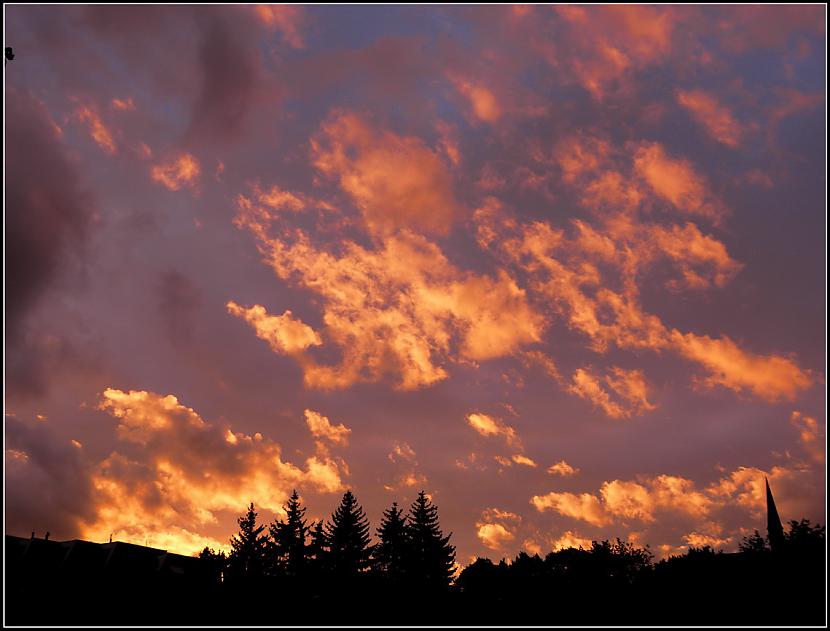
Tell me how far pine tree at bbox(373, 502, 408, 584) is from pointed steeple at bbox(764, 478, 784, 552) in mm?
39374

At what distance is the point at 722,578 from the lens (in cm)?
3238

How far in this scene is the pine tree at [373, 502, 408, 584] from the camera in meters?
69.8

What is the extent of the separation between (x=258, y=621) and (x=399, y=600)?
8468 mm

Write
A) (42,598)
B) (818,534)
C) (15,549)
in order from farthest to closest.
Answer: (818,534) → (15,549) → (42,598)

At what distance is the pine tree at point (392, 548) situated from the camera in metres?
69.8

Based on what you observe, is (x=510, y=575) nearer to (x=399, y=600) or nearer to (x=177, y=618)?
(x=399, y=600)

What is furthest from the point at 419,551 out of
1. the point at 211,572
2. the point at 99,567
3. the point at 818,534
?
the point at 818,534

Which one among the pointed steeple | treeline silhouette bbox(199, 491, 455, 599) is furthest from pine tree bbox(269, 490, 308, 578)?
the pointed steeple

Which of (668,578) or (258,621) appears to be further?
(258,621)

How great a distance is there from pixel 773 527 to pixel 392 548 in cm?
4230

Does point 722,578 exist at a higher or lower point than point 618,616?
higher

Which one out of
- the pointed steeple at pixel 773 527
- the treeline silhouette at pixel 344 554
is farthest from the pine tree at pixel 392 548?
the pointed steeple at pixel 773 527

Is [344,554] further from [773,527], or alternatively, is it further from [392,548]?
[773,527]

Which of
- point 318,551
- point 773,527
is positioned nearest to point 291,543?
point 318,551
